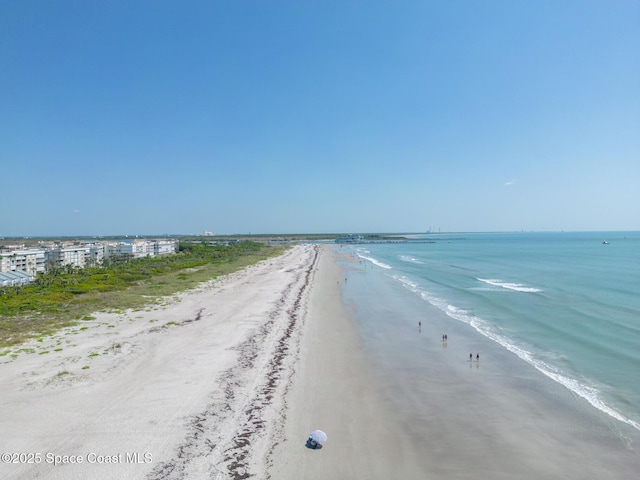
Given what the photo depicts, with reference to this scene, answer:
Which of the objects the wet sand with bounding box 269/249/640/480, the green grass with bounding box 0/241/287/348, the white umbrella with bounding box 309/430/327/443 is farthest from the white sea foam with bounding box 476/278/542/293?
the green grass with bounding box 0/241/287/348

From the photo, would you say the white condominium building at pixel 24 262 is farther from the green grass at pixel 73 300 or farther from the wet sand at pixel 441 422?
the wet sand at pixel 441 422

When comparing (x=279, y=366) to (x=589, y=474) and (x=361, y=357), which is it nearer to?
(x=361, y=357)

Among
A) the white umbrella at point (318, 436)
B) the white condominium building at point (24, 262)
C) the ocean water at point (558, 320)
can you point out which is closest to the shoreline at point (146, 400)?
the white umbrella at point (318, 436)

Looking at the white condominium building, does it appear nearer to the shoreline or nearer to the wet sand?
the shoreline

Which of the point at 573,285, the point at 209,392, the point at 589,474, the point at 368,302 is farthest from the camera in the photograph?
the point at 573,285

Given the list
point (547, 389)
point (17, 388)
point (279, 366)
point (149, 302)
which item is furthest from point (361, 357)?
point (149, 302)

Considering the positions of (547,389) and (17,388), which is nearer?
(17,388)
